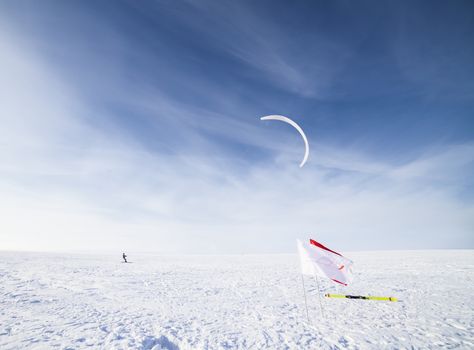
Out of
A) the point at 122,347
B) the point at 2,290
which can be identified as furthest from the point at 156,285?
the point at 122,347

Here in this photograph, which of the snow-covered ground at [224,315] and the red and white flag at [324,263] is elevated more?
the red and white flag at [324,263]

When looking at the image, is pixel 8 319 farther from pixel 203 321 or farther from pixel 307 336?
pixel 307 336

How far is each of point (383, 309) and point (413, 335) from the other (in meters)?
3.13

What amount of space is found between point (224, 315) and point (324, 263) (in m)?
4.93

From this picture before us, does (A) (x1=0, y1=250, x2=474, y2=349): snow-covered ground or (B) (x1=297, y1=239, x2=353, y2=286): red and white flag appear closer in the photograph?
(A) (x1=0, y1=250, x2=474, y2=349): snow-covered ground

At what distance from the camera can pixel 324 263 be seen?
1091 centimetres

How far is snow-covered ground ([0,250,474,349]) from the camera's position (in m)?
8.34

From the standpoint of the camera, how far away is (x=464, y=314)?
11.0 meters

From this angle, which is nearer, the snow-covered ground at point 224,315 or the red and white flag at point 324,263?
the snow-covered ground at point 224,315

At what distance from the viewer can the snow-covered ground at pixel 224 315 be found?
8344mm

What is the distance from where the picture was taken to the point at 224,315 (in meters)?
11.3

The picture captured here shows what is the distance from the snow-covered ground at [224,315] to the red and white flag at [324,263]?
1825mm

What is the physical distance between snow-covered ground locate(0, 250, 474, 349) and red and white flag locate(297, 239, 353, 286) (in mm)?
1825

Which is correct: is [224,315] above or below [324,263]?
below
